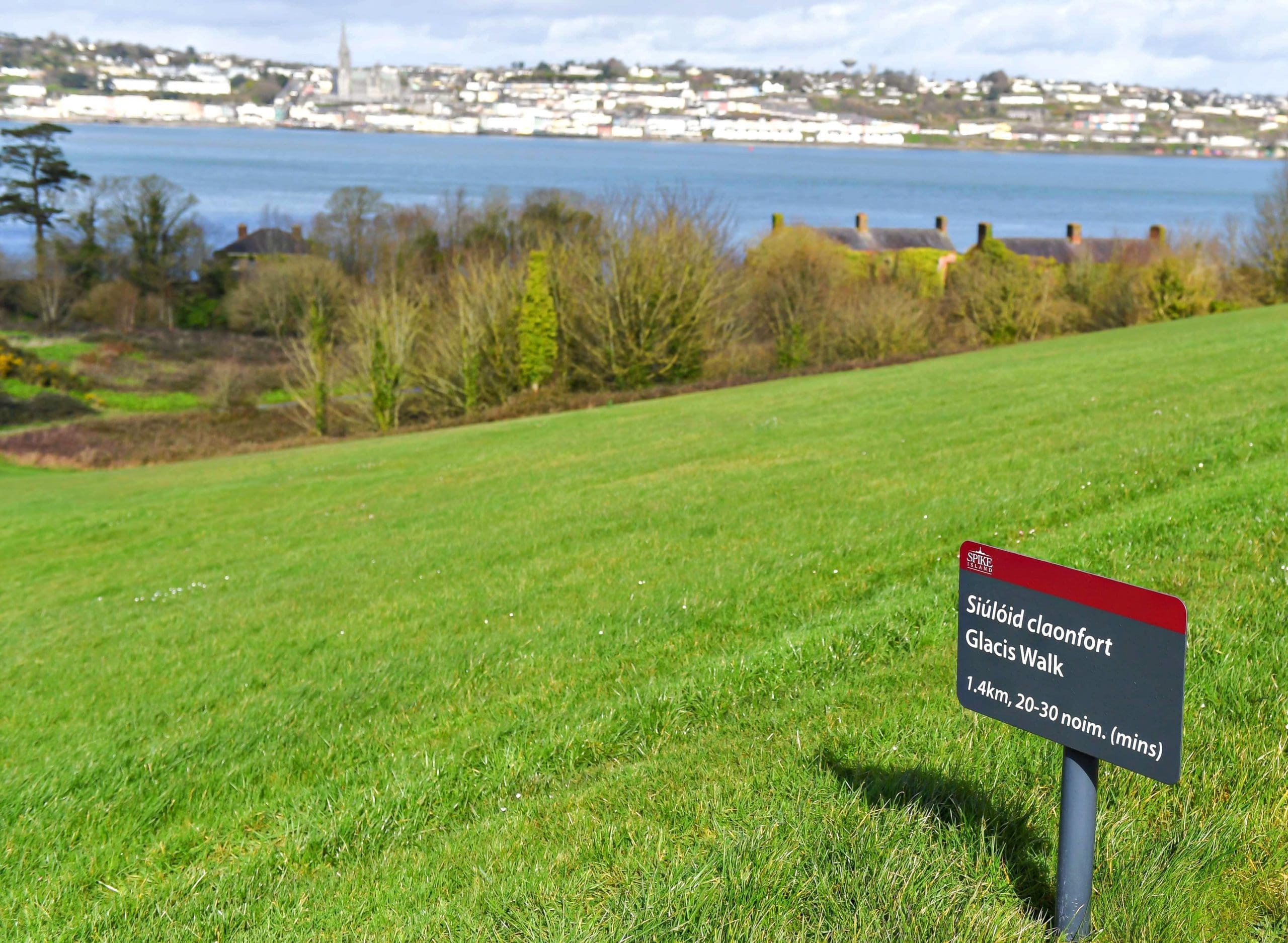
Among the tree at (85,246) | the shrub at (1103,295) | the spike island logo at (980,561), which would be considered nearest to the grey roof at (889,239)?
the shrub at (1103,295)

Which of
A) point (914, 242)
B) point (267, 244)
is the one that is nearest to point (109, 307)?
point (267, 244)

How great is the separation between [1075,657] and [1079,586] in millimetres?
217

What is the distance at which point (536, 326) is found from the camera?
48312 mm

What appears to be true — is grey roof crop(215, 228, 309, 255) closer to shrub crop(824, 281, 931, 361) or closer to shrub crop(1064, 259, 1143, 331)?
shrub crop(824, 281, 931, 361)

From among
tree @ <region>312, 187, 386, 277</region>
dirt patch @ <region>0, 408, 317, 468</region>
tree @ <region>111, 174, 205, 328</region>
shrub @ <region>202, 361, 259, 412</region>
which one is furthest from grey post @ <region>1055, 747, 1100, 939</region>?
tree @ <region>111, 174, 205, 328</region>

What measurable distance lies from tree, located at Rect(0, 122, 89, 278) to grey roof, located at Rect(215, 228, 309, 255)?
46.5 feet

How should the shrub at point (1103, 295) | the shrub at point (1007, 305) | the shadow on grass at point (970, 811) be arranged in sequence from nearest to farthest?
the shadow on grass at point (970, 811)
the shrub at point (1007, 305)
the shrub at point (1103, 295)

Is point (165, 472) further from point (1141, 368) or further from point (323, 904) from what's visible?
point (323, 904)

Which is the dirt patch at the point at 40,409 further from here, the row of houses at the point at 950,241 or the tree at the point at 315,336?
the row of houses at the point at 950,241

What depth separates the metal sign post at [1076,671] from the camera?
2.76m

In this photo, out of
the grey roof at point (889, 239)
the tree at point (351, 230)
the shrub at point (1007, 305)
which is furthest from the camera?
the tree at point (351, 230)

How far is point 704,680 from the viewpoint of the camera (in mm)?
6090

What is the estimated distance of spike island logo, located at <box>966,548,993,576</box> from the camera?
3.13 m

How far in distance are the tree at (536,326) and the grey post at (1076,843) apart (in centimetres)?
4534
